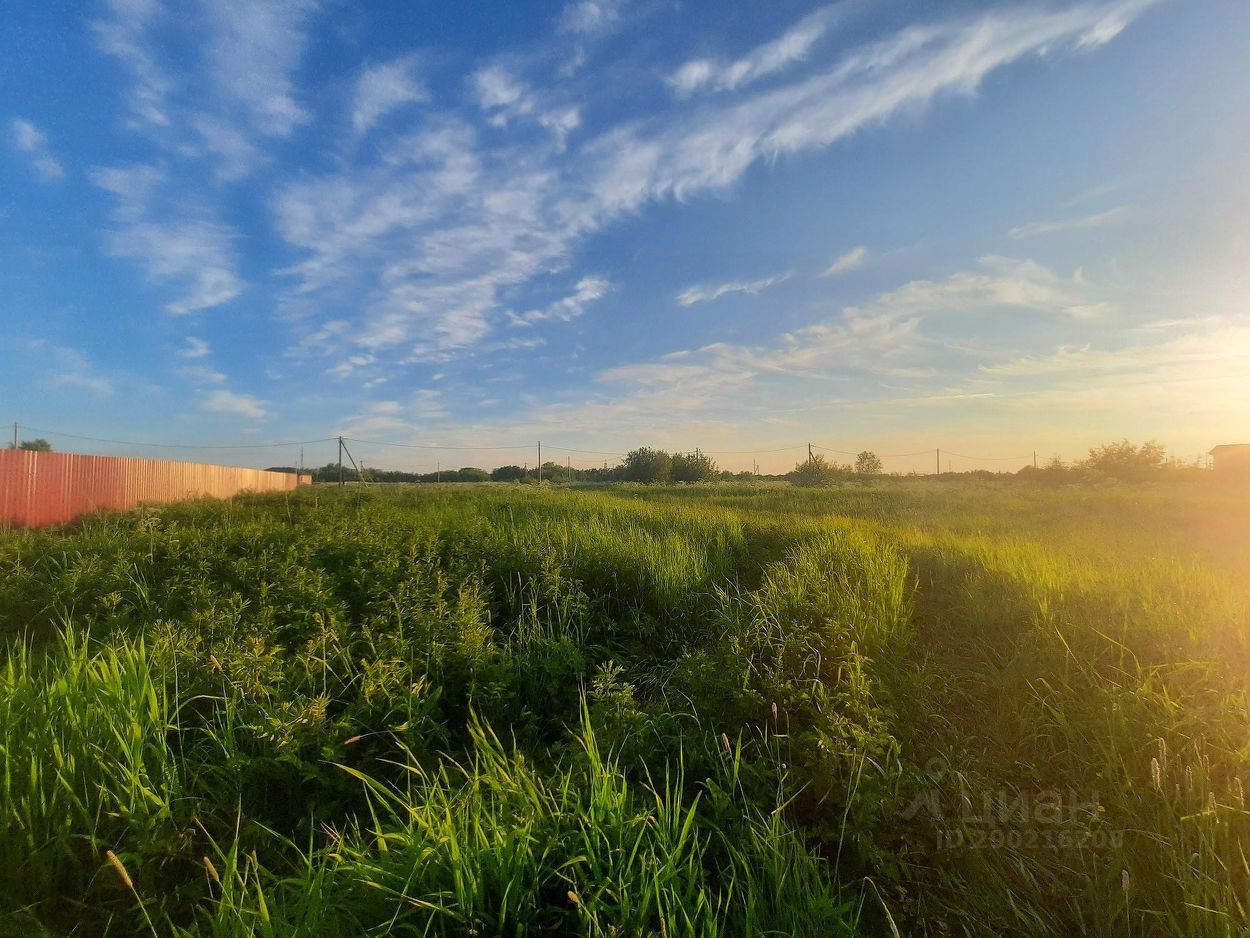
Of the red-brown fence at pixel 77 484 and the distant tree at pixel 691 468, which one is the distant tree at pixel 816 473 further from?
the red-brown fence at pixel 77 484

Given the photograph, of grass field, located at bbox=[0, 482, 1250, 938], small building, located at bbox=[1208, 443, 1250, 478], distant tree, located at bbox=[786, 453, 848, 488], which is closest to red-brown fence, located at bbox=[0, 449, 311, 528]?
grass field, located at bbox=[0, 482, 1250, 938]

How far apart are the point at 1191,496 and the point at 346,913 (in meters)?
19.7

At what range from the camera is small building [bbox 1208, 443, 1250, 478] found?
22.2m

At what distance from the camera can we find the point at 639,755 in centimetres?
254

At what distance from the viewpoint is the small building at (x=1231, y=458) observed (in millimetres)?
22223

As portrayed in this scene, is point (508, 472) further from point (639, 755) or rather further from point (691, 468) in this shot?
point (639, 755)

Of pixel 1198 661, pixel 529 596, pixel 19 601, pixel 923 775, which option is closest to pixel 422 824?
pixel 923 775

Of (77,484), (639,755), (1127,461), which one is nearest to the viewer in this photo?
(639,755)

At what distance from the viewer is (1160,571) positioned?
4910mm

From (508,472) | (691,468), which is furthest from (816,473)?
(508,472)

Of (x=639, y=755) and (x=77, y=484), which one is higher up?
(x=77, y=484)

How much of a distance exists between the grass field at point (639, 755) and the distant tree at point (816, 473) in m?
23.7

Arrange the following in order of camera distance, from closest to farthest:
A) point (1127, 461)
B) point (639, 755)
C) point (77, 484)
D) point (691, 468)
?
point (639, 755)
point (77, 484)
point (1127, 461)
point (691, 468)

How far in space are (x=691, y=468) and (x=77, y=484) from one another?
33.8m
